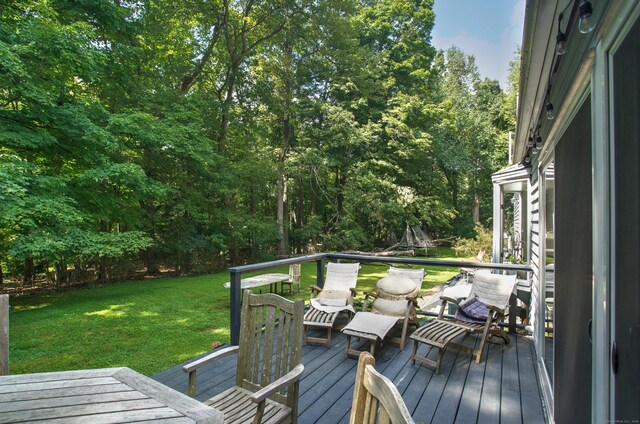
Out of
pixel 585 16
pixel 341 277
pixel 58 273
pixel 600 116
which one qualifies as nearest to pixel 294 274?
pixel 341 277

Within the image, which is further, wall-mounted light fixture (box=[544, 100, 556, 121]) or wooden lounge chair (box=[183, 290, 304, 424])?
wall-mounted light fixture (box=[544, 100, 556, 121])

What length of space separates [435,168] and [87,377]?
2090 centimetres

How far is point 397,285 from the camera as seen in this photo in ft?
16.1

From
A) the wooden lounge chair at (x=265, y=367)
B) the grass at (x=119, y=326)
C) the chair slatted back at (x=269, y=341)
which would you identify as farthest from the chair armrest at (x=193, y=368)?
the grass at (x=119, y=326)

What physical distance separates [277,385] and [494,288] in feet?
11.9

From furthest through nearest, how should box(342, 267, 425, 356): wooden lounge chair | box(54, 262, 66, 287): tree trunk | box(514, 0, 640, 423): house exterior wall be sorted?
box(54, 262, 66, 287): tree trunk < box(342, 267, 425, 356): wooden lounge chair < box(514, 0, 640, 423): house exterior wall

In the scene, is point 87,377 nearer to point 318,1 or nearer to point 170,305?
point 170,305

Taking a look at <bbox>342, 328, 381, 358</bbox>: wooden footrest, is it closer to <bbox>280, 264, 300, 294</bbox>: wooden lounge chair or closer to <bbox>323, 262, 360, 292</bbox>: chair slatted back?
<bbox>323, 262, 360, 292</bbox>: chair slatted back

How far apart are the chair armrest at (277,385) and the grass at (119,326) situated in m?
3.04

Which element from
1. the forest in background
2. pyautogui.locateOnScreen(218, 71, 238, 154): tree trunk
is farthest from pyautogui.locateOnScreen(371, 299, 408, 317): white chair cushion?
pyautogui.locateOnScreen(218, 71, 238, 154): tree trunk

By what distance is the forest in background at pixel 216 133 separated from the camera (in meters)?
7.37

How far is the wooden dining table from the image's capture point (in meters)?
1.38

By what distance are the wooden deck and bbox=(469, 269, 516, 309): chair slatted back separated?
21.7 inches

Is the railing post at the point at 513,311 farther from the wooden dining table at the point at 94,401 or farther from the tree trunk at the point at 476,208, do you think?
the tree trunk at the point at 476,208
